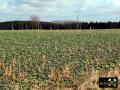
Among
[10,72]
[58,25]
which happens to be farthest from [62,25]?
[10,72]

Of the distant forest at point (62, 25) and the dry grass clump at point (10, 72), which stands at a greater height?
the dry grass clump at point (10, 72)

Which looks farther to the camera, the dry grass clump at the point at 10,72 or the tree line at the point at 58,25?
the tree line at the point at 58,25

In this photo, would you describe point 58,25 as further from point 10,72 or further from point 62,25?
point 10,72

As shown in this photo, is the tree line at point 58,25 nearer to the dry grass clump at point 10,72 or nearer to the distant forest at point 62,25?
the distant forest at point 62,25

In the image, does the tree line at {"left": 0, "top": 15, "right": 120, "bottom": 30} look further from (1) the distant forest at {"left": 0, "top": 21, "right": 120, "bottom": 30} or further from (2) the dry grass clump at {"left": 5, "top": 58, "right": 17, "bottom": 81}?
(2) the dry grass clump at {"left": 5, "top": 58, "right": 17, "bottom": 81}

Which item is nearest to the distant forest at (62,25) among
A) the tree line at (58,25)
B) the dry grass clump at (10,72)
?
the tree line at (58,25)

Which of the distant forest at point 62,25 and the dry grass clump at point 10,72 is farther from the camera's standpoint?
the distant forest at point 62,25

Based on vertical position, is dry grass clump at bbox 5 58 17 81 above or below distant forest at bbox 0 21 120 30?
above

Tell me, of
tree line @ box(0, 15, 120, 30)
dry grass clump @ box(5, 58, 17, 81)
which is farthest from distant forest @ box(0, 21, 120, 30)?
dry grass clump @ box(5, 58, 17, 81)

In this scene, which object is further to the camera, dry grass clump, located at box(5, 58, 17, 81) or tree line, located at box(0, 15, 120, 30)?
tree line, located at box(0, 15, 120, 30)

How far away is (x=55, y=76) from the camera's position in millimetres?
18125

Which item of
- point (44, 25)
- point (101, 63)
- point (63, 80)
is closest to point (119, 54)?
point (101, 63)

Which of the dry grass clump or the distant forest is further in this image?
the distant forest

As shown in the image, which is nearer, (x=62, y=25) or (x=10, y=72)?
(x=10, y=72)
